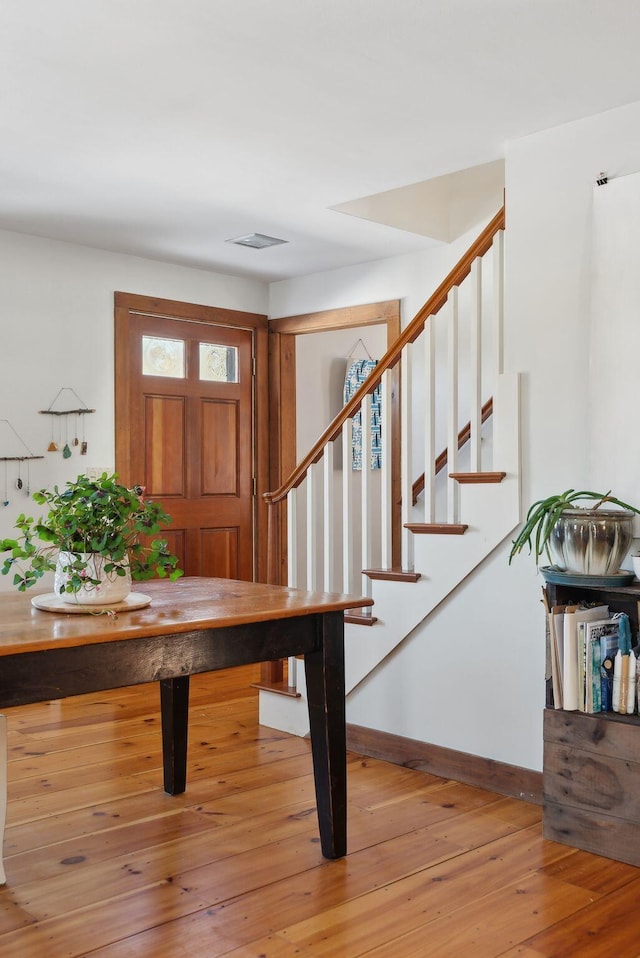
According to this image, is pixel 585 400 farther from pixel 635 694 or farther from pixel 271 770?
pixel 271 770

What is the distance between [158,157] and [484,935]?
2.96 m

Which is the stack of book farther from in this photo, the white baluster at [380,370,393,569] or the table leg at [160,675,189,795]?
the table leg at [160,675,189,795]

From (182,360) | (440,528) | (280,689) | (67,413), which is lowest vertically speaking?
(280,689)

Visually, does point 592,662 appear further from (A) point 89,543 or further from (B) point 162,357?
(B) point 162,357

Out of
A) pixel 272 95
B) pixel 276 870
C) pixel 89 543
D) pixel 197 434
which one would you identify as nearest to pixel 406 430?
pixel 272 95

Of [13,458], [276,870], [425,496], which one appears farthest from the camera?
[13,458]

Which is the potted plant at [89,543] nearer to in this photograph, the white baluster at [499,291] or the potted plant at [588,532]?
the potted plant at [588,532]

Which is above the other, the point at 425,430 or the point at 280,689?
the point at 425,430

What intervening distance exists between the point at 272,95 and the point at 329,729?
2.07 m

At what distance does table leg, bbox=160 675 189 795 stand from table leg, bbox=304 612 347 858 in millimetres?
697

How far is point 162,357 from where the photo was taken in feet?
17.8

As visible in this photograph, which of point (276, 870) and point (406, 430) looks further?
point (406, 430)

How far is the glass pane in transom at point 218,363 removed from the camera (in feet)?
18.6

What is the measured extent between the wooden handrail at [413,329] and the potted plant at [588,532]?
1017mm
